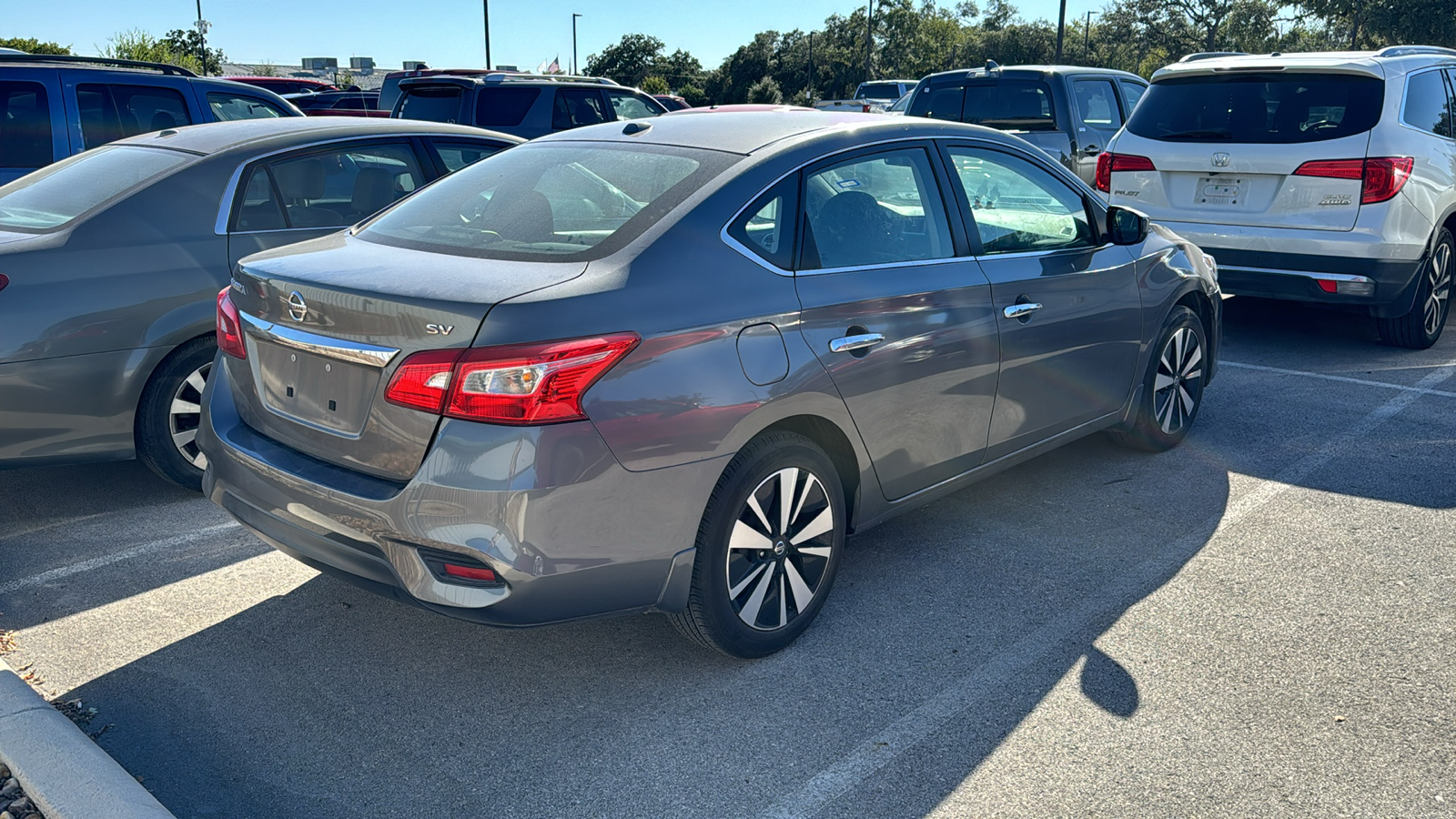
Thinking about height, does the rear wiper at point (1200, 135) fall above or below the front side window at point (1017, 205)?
above

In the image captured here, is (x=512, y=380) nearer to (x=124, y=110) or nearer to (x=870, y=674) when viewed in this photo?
(x=870, y=674)

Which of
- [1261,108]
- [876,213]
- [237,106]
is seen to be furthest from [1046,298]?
[237,106]

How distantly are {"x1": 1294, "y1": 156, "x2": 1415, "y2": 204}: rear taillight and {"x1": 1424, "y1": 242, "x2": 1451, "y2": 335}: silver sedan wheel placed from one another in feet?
2.77

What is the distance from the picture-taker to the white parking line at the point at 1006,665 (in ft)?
9.92

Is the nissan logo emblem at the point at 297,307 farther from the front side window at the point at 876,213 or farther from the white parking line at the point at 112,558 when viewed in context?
the white parking line at the point at 112,558

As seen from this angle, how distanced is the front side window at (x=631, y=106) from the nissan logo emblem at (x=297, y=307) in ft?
37.1

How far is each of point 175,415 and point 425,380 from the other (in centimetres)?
241

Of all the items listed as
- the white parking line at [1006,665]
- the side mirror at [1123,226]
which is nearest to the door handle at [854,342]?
the white parking line at [1006,665]

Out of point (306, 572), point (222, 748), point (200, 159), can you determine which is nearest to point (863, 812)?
point (222, 748)

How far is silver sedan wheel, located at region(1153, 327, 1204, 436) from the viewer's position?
5.50m

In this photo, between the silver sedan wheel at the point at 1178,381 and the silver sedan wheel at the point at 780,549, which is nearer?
the silver sedan wheel at the point at 780,549

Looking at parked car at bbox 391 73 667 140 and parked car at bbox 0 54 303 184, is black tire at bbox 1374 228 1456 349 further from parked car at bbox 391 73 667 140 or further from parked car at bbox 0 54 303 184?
parked car at bbox 391 73 667 140

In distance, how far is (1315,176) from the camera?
23.3ft

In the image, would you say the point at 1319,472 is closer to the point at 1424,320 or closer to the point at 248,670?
the point at 1424,320
